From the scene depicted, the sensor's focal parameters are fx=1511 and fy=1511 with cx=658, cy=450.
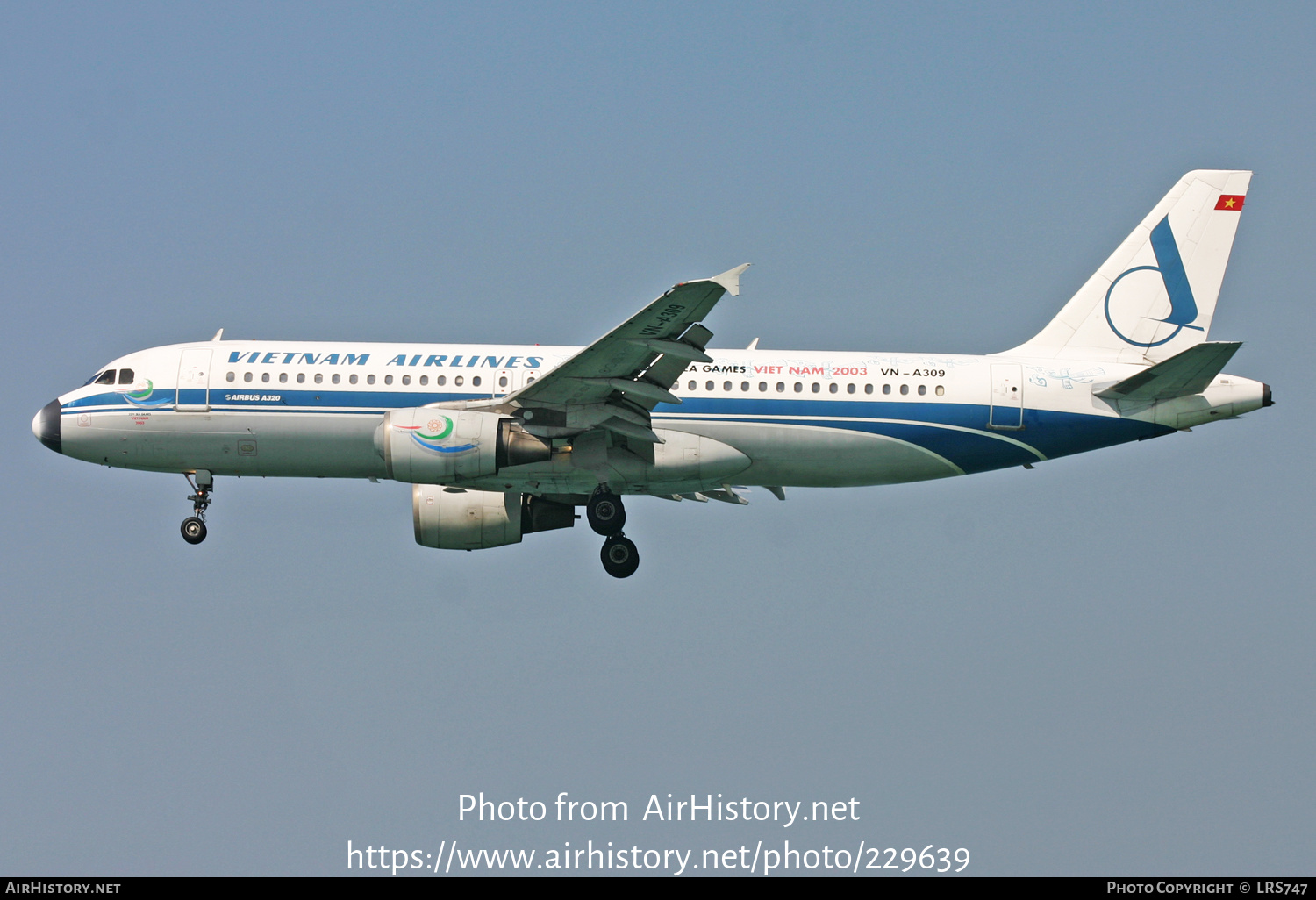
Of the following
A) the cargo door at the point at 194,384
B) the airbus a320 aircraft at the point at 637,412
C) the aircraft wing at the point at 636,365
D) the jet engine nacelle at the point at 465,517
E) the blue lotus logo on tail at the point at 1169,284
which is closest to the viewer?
the aircraft wing at the point at 636,365

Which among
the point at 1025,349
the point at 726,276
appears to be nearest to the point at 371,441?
the point at 726,276

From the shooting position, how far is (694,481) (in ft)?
109

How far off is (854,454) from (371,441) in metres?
10.6

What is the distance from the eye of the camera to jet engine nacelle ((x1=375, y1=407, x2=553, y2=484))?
31.3 metres

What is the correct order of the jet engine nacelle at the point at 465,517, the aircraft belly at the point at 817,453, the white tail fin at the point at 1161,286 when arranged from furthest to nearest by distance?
the jet engine nacelle at the point at 465,517 → the white tail fin at the point at 1161,286 → the aircraft belly at the point at 817,453

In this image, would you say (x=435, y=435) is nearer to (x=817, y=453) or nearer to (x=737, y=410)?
(x=737, y=410)

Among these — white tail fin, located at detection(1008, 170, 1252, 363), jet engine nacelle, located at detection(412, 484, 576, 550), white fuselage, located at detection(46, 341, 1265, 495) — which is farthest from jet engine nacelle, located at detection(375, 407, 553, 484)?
white tail fin, located at detection(1008, 170, 1252, 363)

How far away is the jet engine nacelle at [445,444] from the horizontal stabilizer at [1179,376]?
13285mm

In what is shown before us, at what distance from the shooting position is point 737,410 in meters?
33.2

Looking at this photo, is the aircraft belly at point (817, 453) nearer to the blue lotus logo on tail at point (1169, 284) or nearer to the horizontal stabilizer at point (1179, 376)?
the horizontal stabilizer at point (1179, 376)

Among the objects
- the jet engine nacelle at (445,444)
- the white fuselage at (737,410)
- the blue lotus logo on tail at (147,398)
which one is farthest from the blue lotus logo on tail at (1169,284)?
the blue lotus logo on tail at (147,398)

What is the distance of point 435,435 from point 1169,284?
17.6m

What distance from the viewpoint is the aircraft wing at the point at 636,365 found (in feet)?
94.2

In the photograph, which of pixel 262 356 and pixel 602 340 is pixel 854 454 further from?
pixel 262 356
